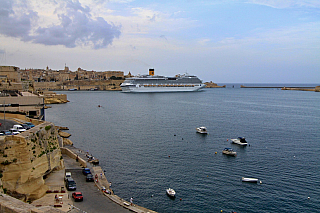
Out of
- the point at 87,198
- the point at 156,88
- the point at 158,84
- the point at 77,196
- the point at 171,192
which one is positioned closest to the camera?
the point at 77,196

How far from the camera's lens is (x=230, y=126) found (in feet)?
94.0

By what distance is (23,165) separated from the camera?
8.46 m

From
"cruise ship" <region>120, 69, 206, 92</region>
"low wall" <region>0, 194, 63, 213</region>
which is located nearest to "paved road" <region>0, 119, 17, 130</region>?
"low wall" <region>0, 194, 63, 213</region>

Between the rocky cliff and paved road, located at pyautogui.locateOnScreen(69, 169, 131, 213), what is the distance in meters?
1.58

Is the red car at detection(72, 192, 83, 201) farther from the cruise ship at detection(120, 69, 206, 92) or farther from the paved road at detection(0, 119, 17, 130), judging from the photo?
the cruise ship at detection(120, 69, 206, 92)

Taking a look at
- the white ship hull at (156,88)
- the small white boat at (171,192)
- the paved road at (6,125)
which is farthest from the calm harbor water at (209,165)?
the white ship hull at (156,88)

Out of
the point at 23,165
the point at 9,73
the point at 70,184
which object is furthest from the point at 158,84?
the point at 23,165

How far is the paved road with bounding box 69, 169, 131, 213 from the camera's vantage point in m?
9.74

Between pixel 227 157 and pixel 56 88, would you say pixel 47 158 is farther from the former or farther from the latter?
pixel 56 88

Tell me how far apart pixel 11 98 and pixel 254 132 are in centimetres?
2053

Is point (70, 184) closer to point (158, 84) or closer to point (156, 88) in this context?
point (156, 88)

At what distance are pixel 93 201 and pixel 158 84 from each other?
80692 millimetres

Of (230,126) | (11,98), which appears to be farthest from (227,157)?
(11,98)

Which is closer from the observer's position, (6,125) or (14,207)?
(14,207)
